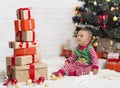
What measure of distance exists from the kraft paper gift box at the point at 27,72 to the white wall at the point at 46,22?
3.06 feet

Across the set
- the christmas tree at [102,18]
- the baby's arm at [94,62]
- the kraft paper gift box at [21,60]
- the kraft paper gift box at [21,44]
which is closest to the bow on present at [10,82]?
the kraft paper gift box at [21,60]

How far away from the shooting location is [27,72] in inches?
101

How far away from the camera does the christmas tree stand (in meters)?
3.30

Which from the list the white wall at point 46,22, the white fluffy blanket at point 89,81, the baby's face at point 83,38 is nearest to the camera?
the white fluffy blanket at point 89,81

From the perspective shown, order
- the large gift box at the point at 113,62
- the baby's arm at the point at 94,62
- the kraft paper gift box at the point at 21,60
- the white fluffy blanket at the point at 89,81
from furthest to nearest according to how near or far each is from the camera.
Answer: the large gift box at the point at 113,62 < the baby's arm at the point at 94,62 < the kraft paper gift box at the point at 21,60 < the white fluffy blanket at the point at 89,81

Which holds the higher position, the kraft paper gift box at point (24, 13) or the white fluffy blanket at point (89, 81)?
the kraft paper gift box at point (24, 13)

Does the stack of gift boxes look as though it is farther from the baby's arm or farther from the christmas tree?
the christmas tree

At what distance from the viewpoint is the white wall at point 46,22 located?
11.4 feet

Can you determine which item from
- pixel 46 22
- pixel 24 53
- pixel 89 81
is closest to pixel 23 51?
pixel 24 53

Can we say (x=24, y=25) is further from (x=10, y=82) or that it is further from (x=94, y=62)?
(x=94, y=62)

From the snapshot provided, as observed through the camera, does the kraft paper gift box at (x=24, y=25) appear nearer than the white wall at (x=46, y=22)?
Yes

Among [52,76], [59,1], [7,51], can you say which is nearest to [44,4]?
[59,1]

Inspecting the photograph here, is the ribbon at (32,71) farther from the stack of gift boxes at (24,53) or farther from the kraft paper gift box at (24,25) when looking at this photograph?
the kraft paper gift box at (24,25)

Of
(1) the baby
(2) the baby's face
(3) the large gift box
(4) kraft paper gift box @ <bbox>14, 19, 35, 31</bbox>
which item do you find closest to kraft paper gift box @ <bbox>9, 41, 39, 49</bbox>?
(4) kraft paper gift box @ <bbox>14, 19, 35, 31</bbox>
